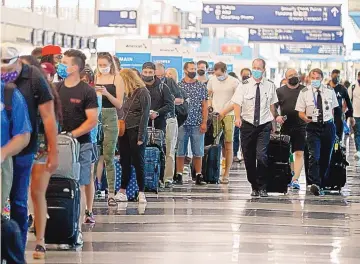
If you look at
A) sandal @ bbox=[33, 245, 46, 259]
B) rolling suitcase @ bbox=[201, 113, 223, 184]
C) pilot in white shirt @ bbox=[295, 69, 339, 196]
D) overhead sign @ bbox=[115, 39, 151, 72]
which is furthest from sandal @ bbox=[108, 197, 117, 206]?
overhead sign @ bbox=[115, 39, 151, 72]

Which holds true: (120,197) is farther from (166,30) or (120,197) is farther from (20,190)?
(166,30)

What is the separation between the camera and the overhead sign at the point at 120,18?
2775 cm

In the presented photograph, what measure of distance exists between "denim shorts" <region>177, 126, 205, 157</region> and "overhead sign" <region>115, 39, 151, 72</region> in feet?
12.2

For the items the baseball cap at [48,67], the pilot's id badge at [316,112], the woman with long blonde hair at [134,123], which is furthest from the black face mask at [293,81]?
the baseball cap at [48,67]

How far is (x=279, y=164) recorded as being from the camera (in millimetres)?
15047

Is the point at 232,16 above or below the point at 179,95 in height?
above

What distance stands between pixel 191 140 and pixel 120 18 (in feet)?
39.2

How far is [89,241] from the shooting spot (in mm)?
9883

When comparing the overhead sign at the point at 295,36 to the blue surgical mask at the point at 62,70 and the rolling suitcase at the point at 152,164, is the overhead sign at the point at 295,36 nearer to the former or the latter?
the rolling suitcase at the point at 152,164

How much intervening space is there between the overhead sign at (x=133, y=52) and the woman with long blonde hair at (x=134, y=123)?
6825 millimetres

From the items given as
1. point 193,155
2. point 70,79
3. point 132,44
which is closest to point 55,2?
point 132,44

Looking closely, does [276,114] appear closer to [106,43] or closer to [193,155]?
[193,155]

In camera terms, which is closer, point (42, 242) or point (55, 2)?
point (42, 242)

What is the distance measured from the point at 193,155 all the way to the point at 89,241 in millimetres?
6636
